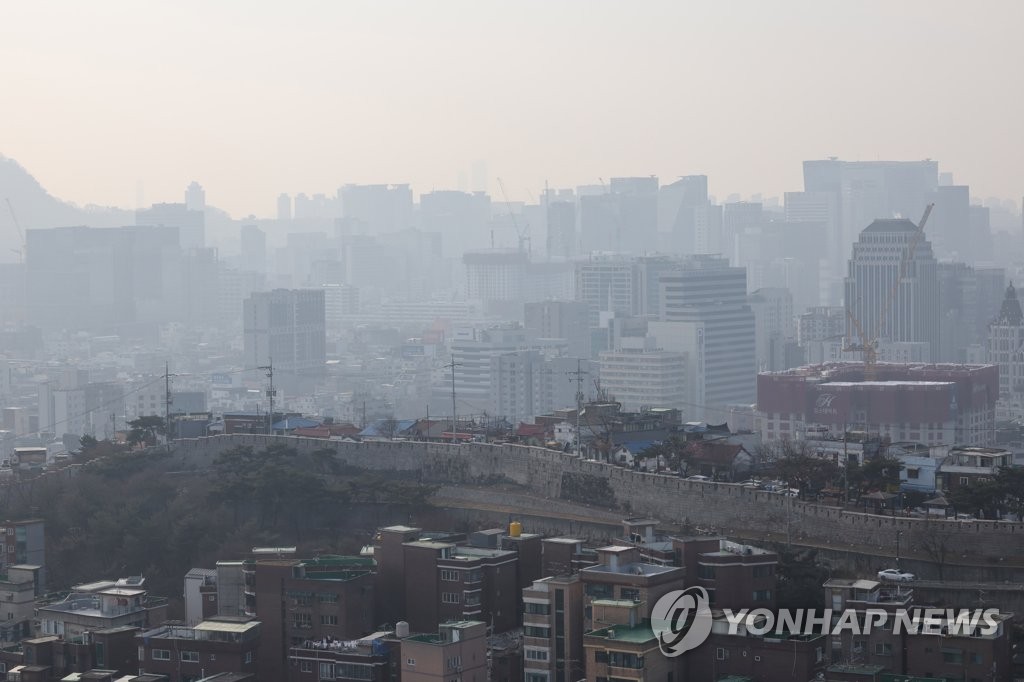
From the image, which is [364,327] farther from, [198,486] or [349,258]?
[198,486]

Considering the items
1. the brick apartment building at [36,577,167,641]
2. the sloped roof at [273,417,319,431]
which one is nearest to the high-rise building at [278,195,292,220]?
the sloped roof at [273,417,319,431]

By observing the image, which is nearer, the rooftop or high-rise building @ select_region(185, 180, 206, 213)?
the rooftop

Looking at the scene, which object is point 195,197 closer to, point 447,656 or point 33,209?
point 33,209

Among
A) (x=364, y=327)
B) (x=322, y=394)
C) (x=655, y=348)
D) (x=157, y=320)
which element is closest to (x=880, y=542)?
(x=655, y=348)

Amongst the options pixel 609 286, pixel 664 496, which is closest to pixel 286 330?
pixel 609 286

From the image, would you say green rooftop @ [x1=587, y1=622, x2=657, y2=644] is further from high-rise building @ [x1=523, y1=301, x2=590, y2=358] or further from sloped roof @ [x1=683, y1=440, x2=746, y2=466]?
high-rise building @ [x1=523, y1=301, x2=590, y2=358]

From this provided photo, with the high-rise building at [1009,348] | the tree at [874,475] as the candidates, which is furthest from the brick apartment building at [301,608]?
the high-rise building at [1009,348]
